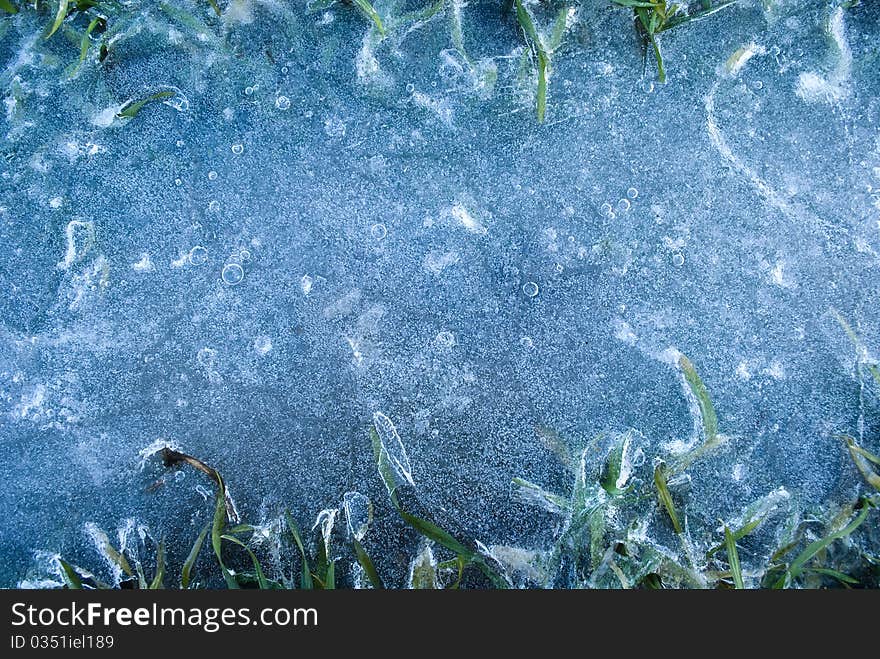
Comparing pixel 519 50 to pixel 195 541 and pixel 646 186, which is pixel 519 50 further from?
pixel 195 541

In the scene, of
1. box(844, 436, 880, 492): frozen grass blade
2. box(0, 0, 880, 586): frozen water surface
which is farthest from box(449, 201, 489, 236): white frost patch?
box(844, 436, 880, 492): frozen grass blade

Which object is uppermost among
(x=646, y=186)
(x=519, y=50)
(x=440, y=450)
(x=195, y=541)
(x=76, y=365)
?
(x=519, y=50)

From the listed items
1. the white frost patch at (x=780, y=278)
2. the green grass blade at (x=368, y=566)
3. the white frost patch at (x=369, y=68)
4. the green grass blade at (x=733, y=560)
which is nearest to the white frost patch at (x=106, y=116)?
the white frost patch at (x=369, y=68)

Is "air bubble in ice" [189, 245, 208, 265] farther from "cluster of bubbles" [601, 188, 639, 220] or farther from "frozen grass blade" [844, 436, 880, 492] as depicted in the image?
"frozen grass blade" [844, 436, 880, 492]

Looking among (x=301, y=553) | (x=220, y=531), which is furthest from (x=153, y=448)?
(x=301, y=553)

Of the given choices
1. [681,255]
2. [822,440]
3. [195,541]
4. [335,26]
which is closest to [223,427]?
[195,541]

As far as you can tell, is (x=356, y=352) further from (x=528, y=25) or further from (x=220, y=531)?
(x=528, y=25)
